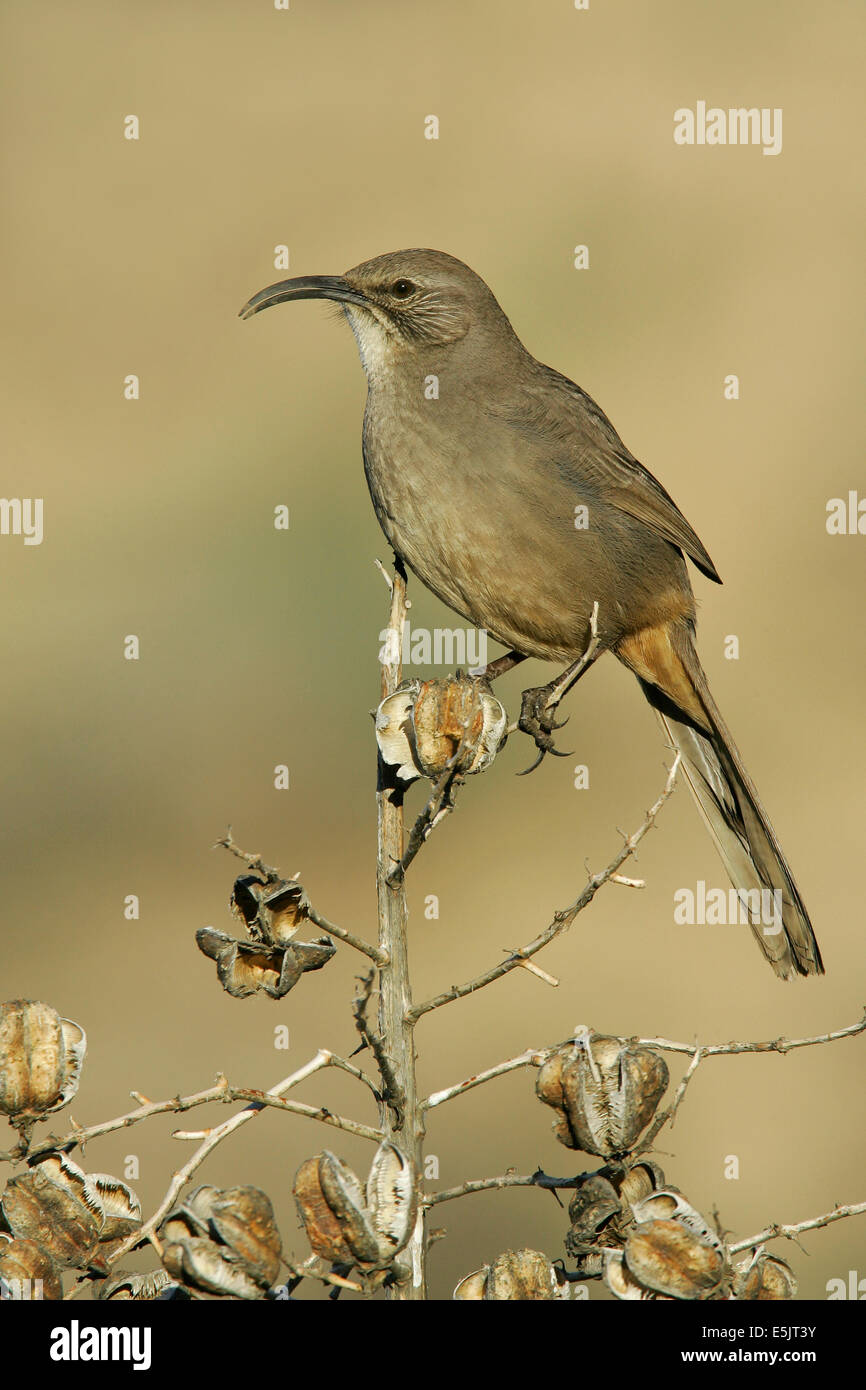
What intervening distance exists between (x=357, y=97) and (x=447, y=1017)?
10214mm

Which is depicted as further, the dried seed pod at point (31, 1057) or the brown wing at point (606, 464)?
the brown wing at point (606, 464)

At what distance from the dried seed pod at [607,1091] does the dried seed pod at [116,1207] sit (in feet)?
1.93

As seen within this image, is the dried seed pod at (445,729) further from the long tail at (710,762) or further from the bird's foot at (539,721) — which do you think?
the long tail at (710,762)

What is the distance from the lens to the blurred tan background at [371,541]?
7887mm

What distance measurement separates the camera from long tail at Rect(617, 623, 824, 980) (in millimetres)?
4219

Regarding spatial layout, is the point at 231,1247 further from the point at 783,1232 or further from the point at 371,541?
the point at 371,541

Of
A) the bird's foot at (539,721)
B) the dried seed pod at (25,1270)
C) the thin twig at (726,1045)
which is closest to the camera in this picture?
the dried seed pod at (25,1270)

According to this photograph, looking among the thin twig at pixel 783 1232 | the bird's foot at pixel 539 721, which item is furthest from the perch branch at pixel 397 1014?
the bird's foot at pixel 539 721

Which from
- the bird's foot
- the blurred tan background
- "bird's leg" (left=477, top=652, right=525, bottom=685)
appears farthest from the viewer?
the blurred tan background

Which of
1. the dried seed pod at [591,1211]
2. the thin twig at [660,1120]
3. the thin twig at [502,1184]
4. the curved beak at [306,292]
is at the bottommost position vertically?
the dried seed pod at [591,1211]

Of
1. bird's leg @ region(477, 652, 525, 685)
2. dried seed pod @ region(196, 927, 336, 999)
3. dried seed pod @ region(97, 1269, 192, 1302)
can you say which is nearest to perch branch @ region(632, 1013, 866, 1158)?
dried seed pod @ region(196, 927, 336, 999)

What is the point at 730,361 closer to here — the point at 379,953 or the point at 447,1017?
the point at 447,1017

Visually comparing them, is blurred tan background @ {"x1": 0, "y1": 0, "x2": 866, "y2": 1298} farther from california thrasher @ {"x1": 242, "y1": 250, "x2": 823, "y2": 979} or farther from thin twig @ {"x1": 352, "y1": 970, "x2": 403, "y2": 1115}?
thin twig @ {"x1": 352, "y1": 970, "x2": 403, "y2": 1115}

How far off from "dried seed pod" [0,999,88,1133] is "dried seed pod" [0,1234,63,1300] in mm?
169
